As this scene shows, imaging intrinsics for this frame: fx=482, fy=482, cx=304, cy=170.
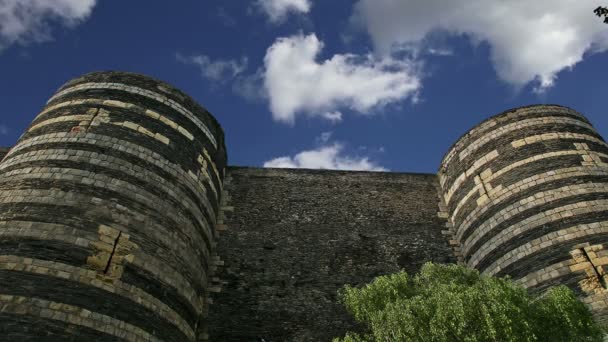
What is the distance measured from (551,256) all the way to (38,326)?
31.7 feet

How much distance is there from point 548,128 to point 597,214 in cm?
285

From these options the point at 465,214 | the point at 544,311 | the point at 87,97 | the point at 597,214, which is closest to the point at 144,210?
the point at 87,97

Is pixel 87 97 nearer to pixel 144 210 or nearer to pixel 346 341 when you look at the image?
pixel 144 210

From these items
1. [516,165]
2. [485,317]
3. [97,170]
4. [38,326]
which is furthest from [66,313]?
[516,165]

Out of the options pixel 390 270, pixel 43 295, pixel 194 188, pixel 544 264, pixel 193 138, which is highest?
pixel 193 138

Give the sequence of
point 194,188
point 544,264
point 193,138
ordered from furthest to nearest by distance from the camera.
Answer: point 193,138 → point 194,188 → point 544,264

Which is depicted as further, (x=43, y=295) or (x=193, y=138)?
→ (x=193, y=138)

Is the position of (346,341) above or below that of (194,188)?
below

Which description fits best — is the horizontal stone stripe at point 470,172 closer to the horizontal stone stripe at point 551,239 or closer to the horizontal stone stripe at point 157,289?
the horizontal stone stripe at point 551,239

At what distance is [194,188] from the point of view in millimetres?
10859

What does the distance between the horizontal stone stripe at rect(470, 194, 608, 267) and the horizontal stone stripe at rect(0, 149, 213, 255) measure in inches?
277

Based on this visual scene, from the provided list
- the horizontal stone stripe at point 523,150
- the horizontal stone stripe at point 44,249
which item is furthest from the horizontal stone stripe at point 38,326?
the horizontal stone stripe at point 523,150

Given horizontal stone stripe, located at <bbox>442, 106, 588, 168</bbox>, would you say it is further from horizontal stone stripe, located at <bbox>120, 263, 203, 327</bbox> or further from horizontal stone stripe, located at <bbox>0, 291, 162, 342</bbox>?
horizontal stone stripe, located at <bbox>0, 291, 162, 342</bbox>

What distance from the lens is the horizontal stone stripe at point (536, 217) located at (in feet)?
34.9
